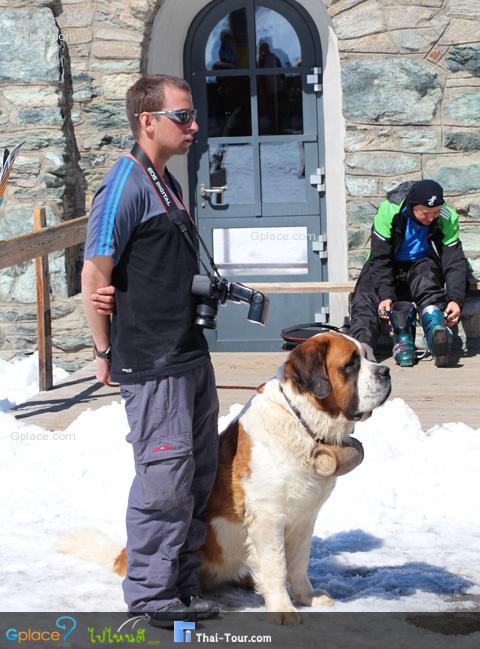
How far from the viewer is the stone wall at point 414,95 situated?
25.4 feet

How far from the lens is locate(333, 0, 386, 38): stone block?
7766mm

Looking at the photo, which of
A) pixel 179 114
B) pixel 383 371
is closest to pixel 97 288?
pixel 179 114

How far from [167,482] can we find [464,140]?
17.2 ft

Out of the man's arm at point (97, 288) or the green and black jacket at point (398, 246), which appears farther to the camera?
the green and black jacket at point (398, 246)

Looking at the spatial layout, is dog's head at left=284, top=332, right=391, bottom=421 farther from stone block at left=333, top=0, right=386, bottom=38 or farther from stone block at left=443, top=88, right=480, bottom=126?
stone block at left=333, top=0, right=386, bottom=38

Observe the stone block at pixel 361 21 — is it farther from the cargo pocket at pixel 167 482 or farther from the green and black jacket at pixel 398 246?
the cargo pocket at pixel 167 482

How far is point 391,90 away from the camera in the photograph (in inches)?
308

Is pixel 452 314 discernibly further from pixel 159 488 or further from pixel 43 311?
pixel 159 488

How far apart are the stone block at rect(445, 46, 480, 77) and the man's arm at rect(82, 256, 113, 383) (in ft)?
16.7

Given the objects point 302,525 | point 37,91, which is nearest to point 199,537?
point 302,525

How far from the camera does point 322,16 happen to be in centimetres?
809

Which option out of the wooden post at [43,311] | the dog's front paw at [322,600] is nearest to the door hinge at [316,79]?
the wooden post at [43,311]

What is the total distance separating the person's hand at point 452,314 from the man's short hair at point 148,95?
4.19 metres

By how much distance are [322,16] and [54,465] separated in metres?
4.46
